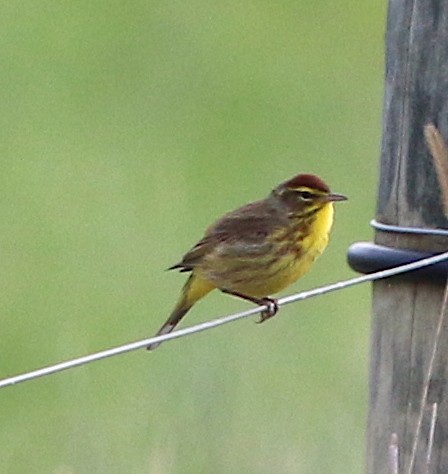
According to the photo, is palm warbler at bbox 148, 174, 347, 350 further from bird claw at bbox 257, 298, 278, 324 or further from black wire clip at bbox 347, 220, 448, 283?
black wire clip at bbox 347, 220, 448, 283

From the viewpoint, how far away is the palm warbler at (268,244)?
7.06 meters

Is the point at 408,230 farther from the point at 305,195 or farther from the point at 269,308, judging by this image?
the point at 305,195

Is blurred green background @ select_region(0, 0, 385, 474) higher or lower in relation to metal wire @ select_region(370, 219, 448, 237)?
lower

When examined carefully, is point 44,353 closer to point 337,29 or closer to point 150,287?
point 150,287

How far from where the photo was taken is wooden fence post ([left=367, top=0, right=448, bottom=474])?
4898 millimetres

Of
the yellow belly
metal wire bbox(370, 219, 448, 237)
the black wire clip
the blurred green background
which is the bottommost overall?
the blurred green background

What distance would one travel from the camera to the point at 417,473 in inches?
195

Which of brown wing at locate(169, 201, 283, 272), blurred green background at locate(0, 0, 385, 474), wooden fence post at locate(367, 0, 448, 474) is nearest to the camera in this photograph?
wooden fence post at locate(367, 0, 448, 474)

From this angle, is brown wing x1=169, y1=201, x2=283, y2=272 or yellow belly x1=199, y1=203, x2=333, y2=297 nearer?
yellow belly x1=199, y1=203, x2=333, y2=297

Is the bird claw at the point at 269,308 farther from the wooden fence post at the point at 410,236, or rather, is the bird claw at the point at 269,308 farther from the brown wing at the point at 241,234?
the wooden fence post at the point at 410,236

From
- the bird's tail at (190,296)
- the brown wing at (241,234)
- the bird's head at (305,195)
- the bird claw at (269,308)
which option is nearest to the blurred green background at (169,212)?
the bird's tail at (190,296)

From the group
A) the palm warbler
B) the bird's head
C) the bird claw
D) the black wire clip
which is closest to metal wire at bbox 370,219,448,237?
the black wire clip

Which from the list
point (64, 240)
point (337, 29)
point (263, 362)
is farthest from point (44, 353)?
point (337, 29)

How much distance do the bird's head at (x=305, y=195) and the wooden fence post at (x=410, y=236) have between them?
207 centimetres
